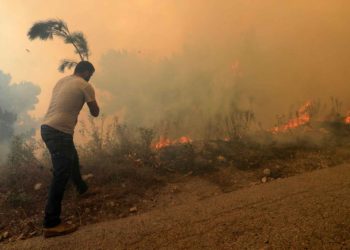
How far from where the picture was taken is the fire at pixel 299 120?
328 inches

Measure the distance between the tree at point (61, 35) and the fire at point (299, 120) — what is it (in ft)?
16.6

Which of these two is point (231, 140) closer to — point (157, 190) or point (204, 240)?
point (157, 190)

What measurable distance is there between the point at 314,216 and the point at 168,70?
10.2m

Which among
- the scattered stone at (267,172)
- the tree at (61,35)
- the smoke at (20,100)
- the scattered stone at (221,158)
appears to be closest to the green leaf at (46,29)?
the tree at (61,35)

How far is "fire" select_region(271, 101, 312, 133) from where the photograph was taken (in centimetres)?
832

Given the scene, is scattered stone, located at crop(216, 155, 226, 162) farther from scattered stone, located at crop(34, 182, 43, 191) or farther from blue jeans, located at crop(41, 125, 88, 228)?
scattered stone, located at crop(34, 182, 43, 191)

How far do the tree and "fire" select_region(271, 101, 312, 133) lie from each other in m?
5.06

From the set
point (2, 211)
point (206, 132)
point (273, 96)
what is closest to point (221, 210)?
point (2, 211)

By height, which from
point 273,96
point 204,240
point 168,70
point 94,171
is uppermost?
point 168,70

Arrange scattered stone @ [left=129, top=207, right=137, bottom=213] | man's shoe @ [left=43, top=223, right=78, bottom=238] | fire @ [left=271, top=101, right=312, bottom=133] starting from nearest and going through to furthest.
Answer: man's shoe @ [left=43, top=223, right=78, bottom=238] → scattered stone @ [left=129, top=207, right=137, bottom=213] → fire @ [left=271, top=101, right=312, bottom=133]

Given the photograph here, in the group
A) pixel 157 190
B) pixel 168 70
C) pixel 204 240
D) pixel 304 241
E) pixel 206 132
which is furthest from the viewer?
pixel 168 70

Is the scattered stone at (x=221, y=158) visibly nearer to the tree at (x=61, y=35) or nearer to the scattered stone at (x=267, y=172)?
the scattered stone at (x=267, y=172)

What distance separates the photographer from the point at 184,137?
9281mm

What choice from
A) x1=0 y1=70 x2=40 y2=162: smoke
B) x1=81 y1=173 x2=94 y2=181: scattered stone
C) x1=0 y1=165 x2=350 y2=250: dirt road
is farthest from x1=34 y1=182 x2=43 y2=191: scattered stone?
x1=0 y1=70 x2=40 y2=162: smoke
